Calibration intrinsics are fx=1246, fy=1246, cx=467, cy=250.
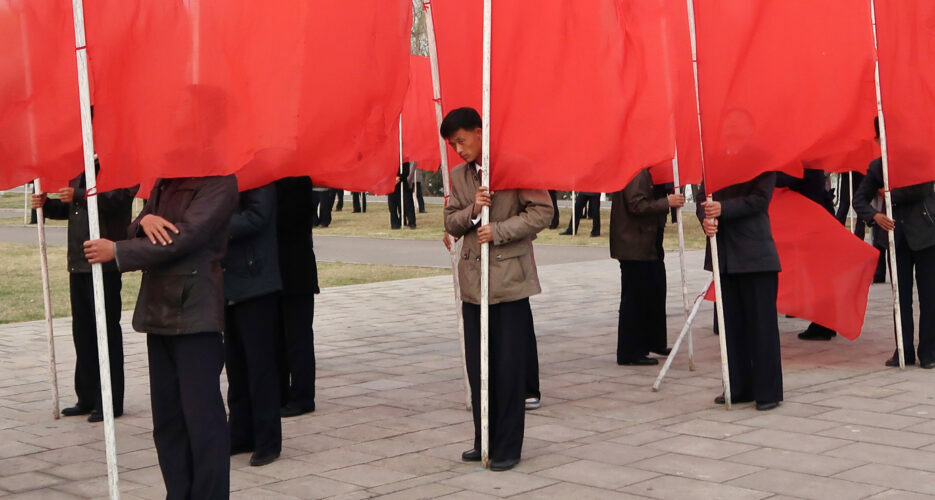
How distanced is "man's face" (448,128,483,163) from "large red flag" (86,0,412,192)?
0.45 m

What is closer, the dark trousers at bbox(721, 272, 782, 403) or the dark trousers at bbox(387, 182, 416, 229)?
the dark trousers at bbox(721, 272, 782, 403)

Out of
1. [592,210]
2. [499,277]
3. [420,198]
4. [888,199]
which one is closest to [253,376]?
[499,277]

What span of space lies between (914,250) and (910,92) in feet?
4.06

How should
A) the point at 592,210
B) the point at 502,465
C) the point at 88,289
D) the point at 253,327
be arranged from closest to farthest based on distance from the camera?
the point at 502,465
the point at 253,327
the point at 88,289
the point at 592,210

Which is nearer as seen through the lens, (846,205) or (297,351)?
(297,351)

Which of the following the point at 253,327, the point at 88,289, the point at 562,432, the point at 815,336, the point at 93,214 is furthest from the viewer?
the point at 815,336

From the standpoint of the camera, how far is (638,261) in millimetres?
10203

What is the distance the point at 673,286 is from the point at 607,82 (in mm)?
8743

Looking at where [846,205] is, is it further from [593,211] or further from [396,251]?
[396,251]

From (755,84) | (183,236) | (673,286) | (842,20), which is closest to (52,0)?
(183,236)

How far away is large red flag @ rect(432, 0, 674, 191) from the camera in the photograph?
23.5 ft

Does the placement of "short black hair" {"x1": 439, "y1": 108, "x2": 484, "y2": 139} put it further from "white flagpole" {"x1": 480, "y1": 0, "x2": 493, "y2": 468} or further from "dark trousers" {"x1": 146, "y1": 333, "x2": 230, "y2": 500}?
"dark trousers" {"x1": 146, "y1": 333, "x2": 230, "y2": 500}

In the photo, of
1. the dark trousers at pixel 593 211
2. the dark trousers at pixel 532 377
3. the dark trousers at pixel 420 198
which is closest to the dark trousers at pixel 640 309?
the dark trousers at pixel 532 377

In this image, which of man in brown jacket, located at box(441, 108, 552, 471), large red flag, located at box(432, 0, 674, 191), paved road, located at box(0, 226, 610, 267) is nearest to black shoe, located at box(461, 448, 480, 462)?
man in brown jacket, located at box(441, 108, 552, 471)
